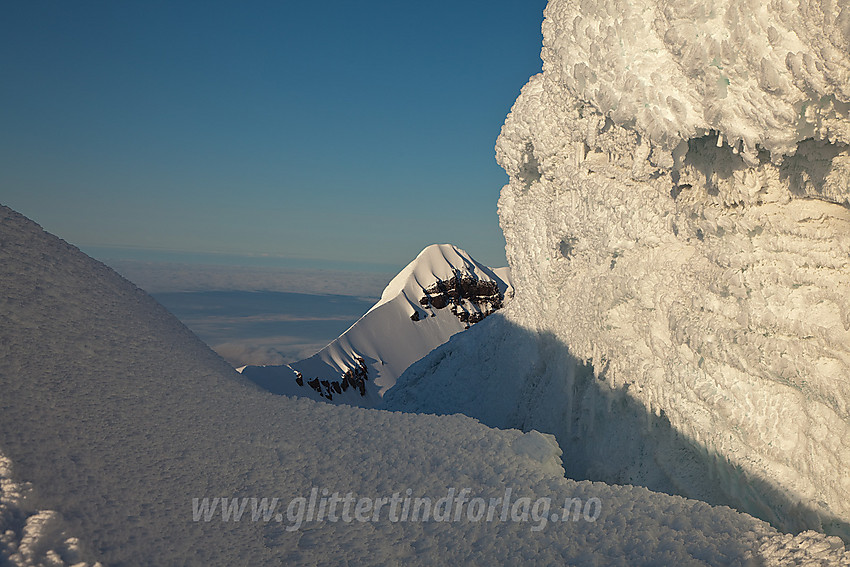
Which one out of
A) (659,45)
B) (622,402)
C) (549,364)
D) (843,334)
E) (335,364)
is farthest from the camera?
(335,364)

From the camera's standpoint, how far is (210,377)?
6.06 metres

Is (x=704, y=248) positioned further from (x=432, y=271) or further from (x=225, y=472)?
(x=432, y=271)

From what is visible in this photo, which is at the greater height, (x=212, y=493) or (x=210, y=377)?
(x=210, y=377)

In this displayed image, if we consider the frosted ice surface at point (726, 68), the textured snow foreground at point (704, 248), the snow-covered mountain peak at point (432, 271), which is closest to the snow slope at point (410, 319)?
the snow-covered mountain peak at point (432, 271)

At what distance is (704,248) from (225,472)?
510cm

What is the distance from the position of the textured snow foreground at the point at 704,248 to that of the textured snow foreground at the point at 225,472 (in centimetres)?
196

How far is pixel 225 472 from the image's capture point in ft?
14.0

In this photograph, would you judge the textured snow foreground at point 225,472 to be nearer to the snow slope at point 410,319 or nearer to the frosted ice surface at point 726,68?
the frosted ice surface at point 726,68

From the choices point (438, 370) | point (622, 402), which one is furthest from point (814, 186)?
point (438, 370)

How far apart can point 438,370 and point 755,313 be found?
8181 millimetres

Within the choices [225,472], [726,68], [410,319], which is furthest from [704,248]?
[410,319]

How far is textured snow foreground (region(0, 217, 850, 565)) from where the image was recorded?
11.1 ft

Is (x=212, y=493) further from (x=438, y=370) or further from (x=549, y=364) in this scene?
(x=438, y=370)

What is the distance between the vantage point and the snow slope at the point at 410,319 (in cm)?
3828
